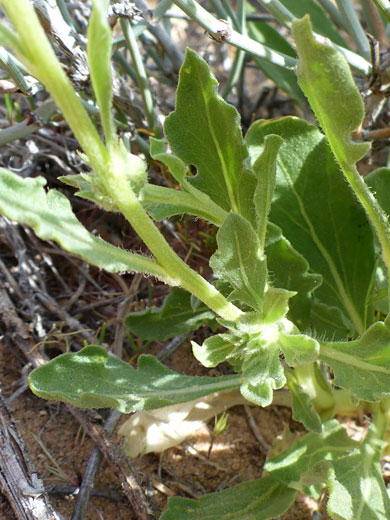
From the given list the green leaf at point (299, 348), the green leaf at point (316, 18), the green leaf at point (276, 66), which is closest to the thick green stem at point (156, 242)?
the green leaf at point (299, 348)

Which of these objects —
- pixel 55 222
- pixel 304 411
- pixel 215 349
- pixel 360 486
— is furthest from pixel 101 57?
pixel 360 486

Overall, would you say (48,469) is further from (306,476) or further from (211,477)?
(306,476)

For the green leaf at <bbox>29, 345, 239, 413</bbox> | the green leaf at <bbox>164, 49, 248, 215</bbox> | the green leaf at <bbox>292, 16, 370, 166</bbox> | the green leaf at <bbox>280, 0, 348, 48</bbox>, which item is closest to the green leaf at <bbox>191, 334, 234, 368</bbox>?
the green leaf at <bbox>29, 345, 239, 413</bbox>

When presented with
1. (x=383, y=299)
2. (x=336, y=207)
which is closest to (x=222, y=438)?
(x=383, y=299)

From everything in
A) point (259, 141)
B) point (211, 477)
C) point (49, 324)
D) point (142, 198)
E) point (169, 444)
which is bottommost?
point (211, 477)

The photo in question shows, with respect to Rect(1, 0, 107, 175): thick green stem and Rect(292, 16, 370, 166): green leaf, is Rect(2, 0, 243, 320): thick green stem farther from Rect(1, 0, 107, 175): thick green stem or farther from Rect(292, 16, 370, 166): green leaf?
Rect(292, 16, 370, 166): green leaf

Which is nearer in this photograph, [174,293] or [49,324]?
[174,293]

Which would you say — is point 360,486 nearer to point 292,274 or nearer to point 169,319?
point 292,274
